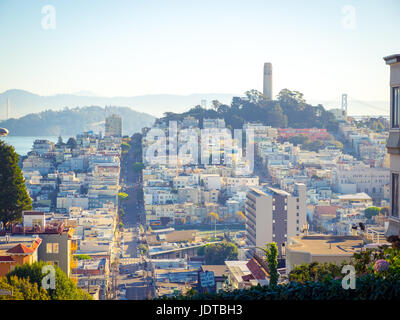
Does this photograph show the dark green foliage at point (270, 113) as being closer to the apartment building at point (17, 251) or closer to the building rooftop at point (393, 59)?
the apartment building at point (17, 251)

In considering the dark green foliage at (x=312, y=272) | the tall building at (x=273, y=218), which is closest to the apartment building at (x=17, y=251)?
the dark green foliage at (x=312, y=272)

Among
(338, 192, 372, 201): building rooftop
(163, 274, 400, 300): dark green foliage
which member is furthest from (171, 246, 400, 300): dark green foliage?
(338, 192, 372, 201): building rooftop

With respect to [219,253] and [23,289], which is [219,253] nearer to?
[219,253]

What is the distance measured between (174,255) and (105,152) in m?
12.6

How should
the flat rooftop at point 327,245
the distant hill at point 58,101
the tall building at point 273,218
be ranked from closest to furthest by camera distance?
the flat rooftop at point 327,245, the distant hill at point 58,101, the tall building at point 273,218

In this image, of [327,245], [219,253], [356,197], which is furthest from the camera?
[356,197]

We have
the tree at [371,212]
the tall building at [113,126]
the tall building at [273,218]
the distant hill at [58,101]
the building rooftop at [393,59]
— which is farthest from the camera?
the tall building at [113,126]

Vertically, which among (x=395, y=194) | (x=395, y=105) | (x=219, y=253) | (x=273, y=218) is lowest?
(x=219, y=253)

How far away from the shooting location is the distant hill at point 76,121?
2055 cm

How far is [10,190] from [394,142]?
3.73 meters

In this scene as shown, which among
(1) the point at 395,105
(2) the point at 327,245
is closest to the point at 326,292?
(1) the point at 395,105

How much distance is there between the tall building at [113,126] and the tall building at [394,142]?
84.4 ft

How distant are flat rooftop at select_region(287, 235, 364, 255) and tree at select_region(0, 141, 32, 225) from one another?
233 cm

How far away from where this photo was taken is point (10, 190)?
5.59m
